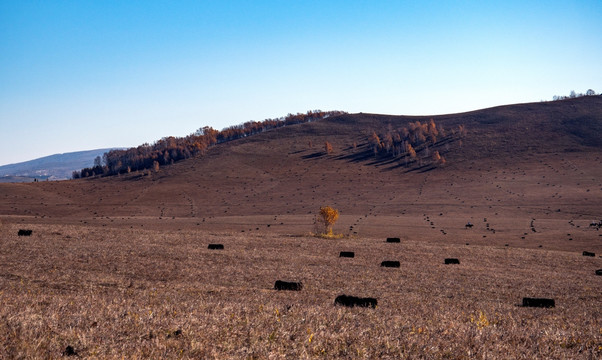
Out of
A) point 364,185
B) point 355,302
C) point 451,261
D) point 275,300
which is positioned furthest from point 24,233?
point 364,185

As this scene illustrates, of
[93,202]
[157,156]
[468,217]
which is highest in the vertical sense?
[157,156]

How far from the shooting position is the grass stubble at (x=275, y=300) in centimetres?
796

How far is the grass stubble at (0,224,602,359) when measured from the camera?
796 cm

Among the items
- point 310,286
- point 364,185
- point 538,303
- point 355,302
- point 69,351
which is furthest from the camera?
point 364,185

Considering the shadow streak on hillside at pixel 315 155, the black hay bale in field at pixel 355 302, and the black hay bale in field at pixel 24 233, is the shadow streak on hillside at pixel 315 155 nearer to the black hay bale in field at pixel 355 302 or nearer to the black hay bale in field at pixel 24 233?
the black hay bale in field at pixel 24 233

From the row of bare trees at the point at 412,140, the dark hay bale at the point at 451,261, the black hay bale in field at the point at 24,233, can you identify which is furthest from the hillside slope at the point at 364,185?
the black hay bale in field at the point at 24,233

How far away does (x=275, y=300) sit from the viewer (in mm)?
14555

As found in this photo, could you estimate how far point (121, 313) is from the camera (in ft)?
31.4

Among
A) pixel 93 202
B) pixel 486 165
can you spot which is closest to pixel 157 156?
pixel 93 202

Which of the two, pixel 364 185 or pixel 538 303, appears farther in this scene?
pixel 364 185

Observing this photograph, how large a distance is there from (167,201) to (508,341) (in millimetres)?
101521

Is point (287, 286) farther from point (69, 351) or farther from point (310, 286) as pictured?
point (69, 351)

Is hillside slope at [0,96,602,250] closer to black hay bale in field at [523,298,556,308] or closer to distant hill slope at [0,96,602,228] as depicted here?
distant hill slope at [0,96,602,228]

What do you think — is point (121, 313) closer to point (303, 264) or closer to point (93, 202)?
point (303, 264)
